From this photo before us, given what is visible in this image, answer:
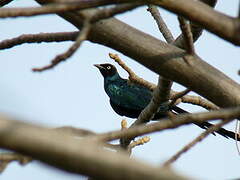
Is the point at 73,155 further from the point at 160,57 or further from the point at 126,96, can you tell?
the point at 126,96

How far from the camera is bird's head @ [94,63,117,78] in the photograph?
9.11 m

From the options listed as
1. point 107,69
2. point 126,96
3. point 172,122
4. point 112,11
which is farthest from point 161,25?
point 107,69

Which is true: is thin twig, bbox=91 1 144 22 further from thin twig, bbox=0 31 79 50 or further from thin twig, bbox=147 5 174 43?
thin twig, bbox=147 5 174 43

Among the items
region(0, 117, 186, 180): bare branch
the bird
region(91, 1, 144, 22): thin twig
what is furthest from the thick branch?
the bird

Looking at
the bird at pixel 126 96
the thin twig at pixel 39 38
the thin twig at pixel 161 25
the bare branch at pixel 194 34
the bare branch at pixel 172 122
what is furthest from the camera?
the bird at pixel 126 96

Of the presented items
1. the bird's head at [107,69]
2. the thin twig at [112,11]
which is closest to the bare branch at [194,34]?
the thin twig at [112,11]

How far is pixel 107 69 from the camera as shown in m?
9.23

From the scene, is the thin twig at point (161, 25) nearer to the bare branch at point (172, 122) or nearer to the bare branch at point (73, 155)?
the bare branch at point (172, 122)

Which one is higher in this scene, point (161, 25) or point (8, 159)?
point (161, 25)

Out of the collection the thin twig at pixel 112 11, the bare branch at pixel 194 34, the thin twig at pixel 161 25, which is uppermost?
the thin twig at pixel 161 25

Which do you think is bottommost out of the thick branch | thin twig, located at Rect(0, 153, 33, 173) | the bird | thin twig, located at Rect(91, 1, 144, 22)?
thin twig, located at Rect(0, 153, 33, 173)

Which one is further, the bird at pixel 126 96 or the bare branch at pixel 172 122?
the bird at pixel 126 96

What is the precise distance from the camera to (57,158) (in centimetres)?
128

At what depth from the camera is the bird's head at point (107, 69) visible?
9109mm
